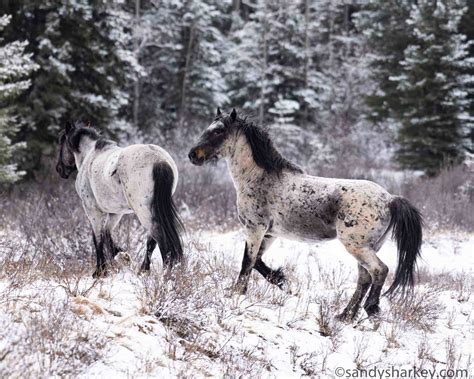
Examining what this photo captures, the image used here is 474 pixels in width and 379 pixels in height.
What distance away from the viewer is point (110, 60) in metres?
16.8

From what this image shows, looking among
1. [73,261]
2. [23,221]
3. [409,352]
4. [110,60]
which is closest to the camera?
[409,352]

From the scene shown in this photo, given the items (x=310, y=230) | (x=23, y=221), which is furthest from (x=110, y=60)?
(x=310, y=230)

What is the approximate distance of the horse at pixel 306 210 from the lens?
515 centimetres

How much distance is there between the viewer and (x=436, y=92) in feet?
65.4

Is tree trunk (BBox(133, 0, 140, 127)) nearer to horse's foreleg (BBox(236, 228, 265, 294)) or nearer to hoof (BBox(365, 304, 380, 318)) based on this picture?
horse's foreleg (BBox(236, 228, 265, 294))

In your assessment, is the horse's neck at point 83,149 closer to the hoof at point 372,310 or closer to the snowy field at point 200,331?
the snowy field at point 200,331

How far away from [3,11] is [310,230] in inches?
555

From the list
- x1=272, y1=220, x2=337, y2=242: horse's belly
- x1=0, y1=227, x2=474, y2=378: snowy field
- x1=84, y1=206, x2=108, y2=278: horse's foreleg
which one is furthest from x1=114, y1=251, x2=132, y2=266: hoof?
x1=272, y1=220, x2=337, y2=242: horse's belly

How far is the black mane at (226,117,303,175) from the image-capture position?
5.95 metres

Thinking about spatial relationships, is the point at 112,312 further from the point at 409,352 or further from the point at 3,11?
the point at 3,11

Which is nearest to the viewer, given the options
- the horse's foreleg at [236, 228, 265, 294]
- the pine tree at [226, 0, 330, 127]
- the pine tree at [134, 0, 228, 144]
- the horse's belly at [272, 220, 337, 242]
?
the horse's belly at [272, 220, 337, 242]

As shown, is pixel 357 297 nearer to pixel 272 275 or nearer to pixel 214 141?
pixel 272 275

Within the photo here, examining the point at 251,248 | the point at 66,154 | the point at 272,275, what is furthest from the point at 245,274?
the point at 66,154

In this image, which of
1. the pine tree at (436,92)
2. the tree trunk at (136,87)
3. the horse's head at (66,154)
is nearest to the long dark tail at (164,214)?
the horse's head at (66,154)
